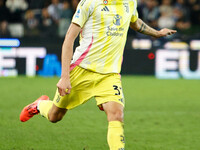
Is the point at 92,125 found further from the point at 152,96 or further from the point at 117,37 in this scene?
the point at 152,96

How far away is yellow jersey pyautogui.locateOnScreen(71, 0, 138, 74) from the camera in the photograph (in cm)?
533

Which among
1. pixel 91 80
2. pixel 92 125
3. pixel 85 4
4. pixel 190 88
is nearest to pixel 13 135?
pixel 92 125

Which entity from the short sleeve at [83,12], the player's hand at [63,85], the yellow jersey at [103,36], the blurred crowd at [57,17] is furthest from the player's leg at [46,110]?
the blurred crowd at [57,17]

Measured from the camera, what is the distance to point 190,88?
1354 cm

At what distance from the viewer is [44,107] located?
6359mm

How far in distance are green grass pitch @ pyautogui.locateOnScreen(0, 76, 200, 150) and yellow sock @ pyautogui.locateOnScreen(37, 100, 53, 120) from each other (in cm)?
42

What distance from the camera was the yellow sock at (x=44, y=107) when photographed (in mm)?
6220

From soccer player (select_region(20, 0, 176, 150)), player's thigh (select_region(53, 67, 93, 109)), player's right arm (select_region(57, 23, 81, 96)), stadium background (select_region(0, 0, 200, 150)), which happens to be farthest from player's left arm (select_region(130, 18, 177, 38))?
stadium background (select_region(0, 0, 200, 150))

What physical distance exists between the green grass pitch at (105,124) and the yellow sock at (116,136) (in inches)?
53.5

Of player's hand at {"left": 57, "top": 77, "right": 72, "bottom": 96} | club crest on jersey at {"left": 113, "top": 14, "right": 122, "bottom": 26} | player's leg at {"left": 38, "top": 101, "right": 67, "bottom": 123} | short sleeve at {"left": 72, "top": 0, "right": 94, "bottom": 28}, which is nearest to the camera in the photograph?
player's hand at {"left": 57, "top": 77, "right": 72, "bottom": 96}

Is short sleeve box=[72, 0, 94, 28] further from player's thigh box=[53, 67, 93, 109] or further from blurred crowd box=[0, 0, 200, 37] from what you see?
blurred crowd box=[0, 0, 200, 37]

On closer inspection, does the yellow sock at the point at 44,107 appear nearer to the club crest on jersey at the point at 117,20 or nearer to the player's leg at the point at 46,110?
the player's leg at the point at 46,110

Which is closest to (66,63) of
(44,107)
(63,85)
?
(63,85)

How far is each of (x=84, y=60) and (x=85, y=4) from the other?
0.60m
